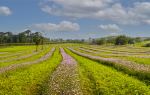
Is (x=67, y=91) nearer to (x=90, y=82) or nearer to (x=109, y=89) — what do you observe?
(x=109, y=89)

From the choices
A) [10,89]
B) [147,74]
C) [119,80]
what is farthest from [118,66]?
[10,89]

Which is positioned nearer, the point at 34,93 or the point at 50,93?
the point at 50,93

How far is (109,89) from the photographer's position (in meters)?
21.2

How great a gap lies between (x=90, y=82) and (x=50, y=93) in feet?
20.3

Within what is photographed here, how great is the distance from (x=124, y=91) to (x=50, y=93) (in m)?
4.77

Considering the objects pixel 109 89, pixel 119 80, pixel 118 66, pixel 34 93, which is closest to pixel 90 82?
pixel 119 80

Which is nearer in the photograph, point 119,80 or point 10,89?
point 10,89

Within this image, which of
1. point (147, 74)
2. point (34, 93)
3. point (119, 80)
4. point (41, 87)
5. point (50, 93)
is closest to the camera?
point (50, 93)

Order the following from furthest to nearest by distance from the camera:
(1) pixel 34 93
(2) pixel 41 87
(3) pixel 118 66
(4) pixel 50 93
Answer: (3) pixel 118 66
(2) pixel 41 87
(1) pixel 34 93
(4) pixel 50 93

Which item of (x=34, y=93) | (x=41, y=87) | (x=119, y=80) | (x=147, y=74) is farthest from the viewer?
(x=147, y=74)

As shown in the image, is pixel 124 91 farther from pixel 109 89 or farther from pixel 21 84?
pixel 21 84

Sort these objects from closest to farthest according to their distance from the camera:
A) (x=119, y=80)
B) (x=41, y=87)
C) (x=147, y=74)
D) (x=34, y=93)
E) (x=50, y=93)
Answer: (x=50, y=93)
(x=34, y=93)
(x=41, y=87)
(x=119, y=80)
(x=147, y=74)

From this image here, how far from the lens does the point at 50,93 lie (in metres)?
19.7

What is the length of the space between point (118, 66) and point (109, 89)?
16.1 meters
